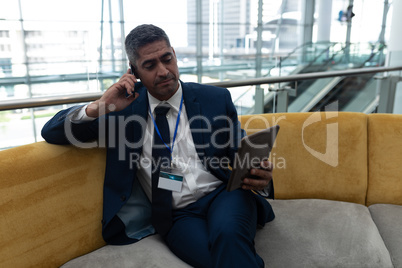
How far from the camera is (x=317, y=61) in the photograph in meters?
10.3

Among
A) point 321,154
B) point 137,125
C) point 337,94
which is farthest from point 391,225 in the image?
point 337,94

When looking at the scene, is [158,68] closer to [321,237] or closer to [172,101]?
[172,101]

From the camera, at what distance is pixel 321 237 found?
1.78 m

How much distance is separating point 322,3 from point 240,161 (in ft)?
39.3

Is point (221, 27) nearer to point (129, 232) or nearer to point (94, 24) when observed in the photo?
point (94, 24)

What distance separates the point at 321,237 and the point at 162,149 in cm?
90

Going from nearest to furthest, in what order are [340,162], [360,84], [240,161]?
[240,161], [340,162], [360,84]

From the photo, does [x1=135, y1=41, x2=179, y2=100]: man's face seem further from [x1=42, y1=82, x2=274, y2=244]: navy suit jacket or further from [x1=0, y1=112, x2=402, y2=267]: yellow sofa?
[x1=0, y1=112, x2=402, y2=267]: yellow sofa

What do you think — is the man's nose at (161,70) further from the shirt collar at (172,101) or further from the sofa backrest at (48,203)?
the sofa backrest at (48,203)

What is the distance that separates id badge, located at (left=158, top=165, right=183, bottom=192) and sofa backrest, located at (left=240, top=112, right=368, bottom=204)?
74 centimetres

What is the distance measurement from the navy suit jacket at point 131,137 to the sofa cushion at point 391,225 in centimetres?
62

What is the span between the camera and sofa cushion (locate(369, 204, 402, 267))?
67.5 inches

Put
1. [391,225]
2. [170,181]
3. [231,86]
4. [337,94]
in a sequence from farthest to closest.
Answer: [337,94] < [231,86] < [391,225] < [170,181]

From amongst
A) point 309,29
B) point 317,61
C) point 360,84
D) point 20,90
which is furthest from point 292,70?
point 20,90
